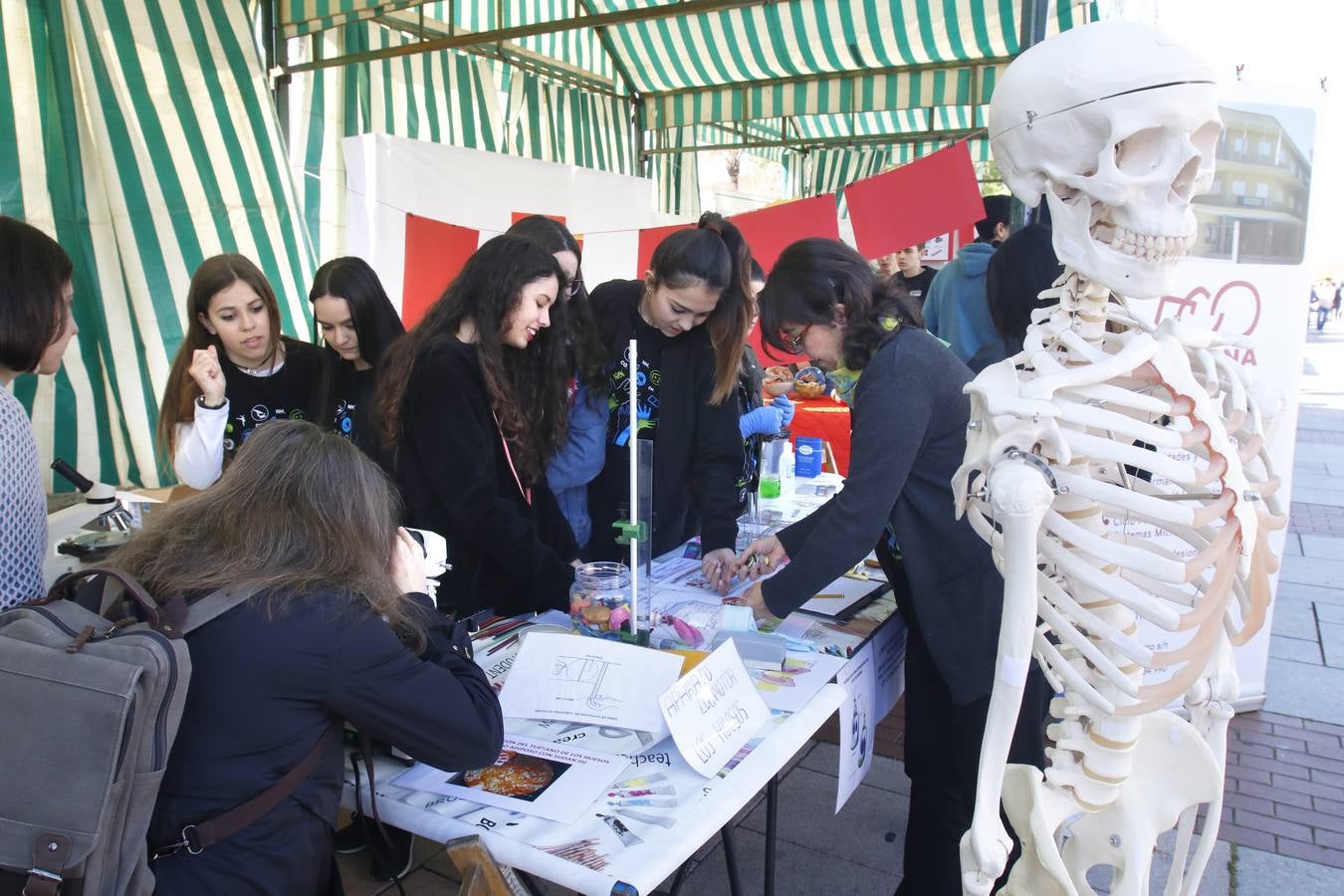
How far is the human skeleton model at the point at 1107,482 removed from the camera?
42.1 inches

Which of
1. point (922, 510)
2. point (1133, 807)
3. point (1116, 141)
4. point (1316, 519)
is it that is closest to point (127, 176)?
point (922, 510)

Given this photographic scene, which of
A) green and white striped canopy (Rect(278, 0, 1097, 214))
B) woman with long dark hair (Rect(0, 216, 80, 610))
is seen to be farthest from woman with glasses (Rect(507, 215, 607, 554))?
green and white striped canopy (Rect(278, 0, 1097, 214))

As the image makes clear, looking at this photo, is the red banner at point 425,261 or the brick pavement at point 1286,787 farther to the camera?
the red banner at point 425,261

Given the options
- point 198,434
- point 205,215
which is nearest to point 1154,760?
point 198,434

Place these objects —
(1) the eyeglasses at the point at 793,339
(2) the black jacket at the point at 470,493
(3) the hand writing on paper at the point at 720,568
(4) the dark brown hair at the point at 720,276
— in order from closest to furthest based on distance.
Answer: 1. (1) the eyeglasses at the point at 793,339
2. (2) the black jacket at the point at 470,493
3. (3) the hand writing on paper at the point at 720,568
4. (4) the dark brown hair at the point at 720,276

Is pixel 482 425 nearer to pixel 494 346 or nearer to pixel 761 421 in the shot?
pixel 494 346

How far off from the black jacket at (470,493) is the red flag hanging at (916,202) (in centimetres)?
221

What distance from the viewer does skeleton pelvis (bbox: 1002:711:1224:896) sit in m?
1.23

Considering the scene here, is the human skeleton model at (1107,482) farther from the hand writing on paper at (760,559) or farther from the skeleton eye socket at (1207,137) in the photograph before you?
the hand writing on paper at (760,559)

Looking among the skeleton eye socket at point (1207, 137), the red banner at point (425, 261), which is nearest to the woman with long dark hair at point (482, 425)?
the skeleton eye socket at point (1207, 137)

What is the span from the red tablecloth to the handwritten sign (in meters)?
3.23

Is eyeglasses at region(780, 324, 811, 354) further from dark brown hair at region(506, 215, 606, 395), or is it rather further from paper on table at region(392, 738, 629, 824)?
paper on table at region(392, 738, 629, 824)

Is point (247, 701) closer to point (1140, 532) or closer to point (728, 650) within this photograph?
point (728, 650)

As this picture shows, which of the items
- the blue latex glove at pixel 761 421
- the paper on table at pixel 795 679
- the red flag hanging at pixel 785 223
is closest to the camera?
the paper on table at pixel 795 679
